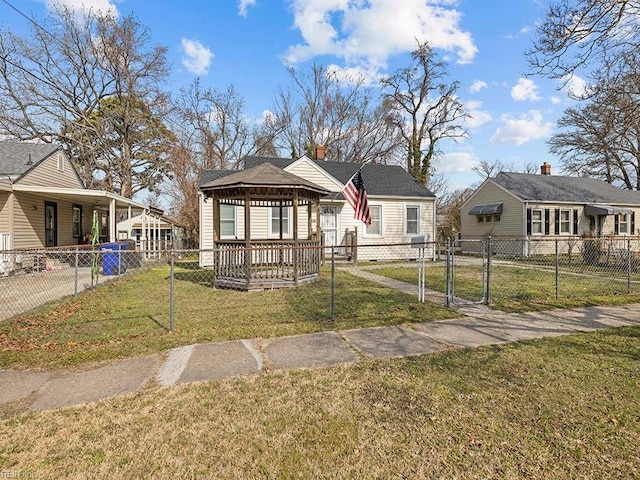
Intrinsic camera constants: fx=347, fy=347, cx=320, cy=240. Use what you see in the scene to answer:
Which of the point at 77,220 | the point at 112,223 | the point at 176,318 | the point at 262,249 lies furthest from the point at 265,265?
the point at 77,220

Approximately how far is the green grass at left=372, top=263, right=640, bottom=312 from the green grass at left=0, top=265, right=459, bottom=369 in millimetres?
1771

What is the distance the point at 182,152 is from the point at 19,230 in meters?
17.8

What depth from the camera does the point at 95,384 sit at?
11.6 ft

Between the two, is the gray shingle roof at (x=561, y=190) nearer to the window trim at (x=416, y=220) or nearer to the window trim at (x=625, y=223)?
the window trim at (x=625, y=223)

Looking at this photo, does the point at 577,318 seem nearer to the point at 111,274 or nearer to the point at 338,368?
the point at 338,368

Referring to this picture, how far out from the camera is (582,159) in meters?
33.6

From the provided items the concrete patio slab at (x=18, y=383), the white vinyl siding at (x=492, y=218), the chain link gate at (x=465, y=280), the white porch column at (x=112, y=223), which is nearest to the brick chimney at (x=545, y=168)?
the white vinyl siding at (x=492, y=218)

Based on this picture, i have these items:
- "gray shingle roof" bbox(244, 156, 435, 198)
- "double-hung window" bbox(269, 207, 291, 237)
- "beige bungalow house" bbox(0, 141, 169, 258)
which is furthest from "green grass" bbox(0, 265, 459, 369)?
"gray shingle roof" bbox(244, 156, 435, 198)

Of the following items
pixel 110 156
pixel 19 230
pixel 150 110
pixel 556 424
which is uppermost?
pixel 150 110

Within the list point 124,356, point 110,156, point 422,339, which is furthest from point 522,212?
point 110,156

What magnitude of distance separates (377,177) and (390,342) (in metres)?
14.7

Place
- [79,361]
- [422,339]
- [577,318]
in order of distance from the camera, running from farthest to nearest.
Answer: [577,318], [422,339], [79,361]

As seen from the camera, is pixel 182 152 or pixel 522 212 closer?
pixel 522 212

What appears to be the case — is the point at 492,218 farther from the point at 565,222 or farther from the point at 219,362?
the point at 219,362
